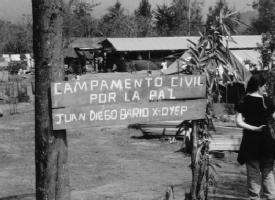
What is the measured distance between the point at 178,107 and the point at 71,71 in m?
33.9

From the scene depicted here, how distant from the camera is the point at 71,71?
38.2 metres

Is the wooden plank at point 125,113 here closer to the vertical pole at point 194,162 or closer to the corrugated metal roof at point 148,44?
the vertical pole at point 194,162

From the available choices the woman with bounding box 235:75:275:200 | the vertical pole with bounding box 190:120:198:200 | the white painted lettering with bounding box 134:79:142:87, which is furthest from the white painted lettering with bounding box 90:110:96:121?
the woman with bounding box 235:75:275:200

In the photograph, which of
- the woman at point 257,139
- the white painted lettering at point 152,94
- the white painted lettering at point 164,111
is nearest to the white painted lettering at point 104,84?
the white painted lettering at point 152,94

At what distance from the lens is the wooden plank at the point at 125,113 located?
14.3 ft

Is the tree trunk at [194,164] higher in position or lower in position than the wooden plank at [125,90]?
lower

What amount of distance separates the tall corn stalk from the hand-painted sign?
25 centimetres

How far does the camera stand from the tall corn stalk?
5.11m

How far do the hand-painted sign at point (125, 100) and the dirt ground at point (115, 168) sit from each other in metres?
1.83

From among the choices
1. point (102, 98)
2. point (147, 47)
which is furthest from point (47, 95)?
point (147, 47)

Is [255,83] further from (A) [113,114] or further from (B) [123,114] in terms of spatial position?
(A) [113,114]

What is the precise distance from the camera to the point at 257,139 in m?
5.24

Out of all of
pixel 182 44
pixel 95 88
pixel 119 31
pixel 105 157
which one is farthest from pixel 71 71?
pixel 95 88

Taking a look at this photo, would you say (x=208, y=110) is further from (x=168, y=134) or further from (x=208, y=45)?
(x=168, y=134)
